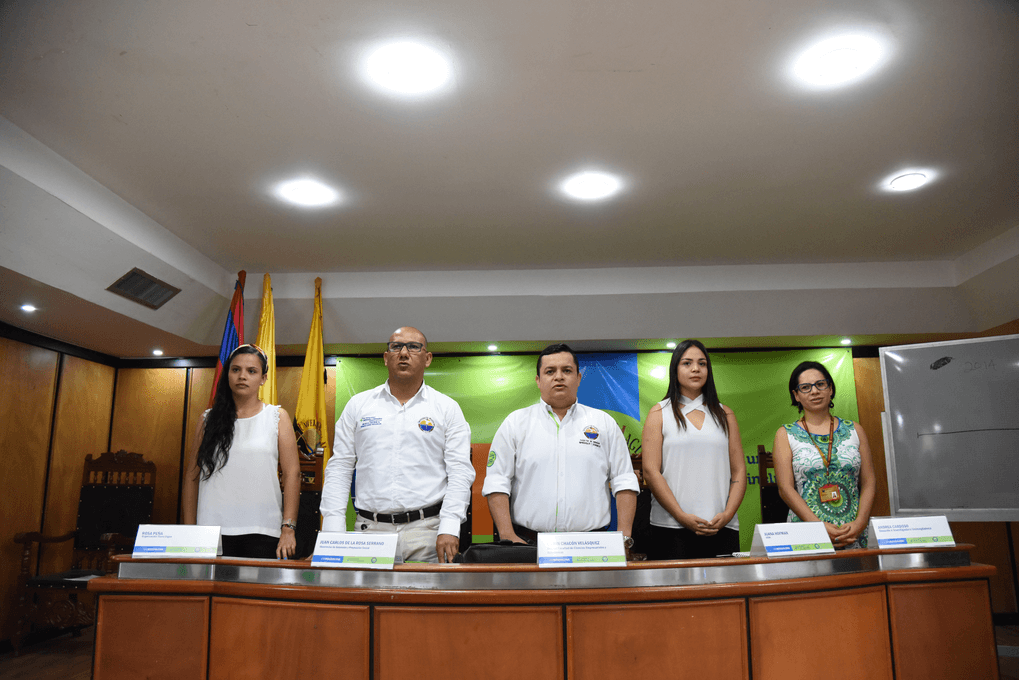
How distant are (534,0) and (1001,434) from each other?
3.78 metres

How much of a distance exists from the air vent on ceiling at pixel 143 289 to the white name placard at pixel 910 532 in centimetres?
410

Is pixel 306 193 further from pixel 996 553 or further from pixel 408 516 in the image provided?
pixel 996 553

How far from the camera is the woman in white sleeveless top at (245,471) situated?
7.96 ft

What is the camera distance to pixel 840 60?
97.0 inches

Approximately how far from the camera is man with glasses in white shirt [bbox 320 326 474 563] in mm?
2354

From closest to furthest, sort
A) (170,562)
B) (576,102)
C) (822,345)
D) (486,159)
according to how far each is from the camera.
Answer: (170,562) → (576,102) → (486,159) → (822,345)

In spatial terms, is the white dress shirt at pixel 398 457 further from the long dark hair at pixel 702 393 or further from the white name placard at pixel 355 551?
the long dark hair at pixel 702 393

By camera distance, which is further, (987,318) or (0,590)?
Answer: (987,318)

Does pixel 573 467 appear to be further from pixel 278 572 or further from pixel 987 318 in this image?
pixel 987 318

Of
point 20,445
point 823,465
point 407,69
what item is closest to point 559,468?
point 823,465

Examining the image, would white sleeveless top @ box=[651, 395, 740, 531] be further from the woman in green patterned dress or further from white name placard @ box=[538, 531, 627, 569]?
white name placard @ box=[538, 531, 627, 569]

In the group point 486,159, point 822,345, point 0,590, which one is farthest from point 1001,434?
point 0,590

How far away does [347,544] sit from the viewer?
176 centimetres

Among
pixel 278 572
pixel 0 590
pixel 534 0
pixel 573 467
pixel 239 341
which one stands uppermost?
pixel 534 0
